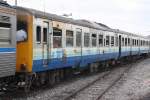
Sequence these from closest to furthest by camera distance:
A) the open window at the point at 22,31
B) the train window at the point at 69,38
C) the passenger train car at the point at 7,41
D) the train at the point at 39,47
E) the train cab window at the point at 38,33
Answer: the passenger train car at the point at 7,41 → the train at the point at 39,47 → the open window at the point at 22,31 → the train cab window at the point at 38,33 → the train window at the point at 69,38

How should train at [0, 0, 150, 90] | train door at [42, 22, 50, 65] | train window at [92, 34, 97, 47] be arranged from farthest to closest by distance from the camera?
train window at [92, 34, 97, 47]
train door at [42, 22, 50, 65]
train at [0, 0, 150, 90]

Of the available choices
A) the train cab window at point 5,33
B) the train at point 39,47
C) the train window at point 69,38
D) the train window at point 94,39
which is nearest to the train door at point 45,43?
the train at point 39,47

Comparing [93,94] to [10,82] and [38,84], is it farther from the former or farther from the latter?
[10,82]

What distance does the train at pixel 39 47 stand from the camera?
1241cm

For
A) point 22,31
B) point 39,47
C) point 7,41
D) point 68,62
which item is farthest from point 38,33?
point 68,62

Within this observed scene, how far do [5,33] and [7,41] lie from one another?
0.82 ft

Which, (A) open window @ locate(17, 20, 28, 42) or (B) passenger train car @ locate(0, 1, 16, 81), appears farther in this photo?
(A) open window @ locate(17, 20, 28, 42)

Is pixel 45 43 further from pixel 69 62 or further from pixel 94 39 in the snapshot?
pixel 94 39

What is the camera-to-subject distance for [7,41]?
12.4 meters

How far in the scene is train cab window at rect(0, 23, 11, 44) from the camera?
475 inches

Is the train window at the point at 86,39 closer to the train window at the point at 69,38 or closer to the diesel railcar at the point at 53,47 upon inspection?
the diesel railcar at the point at 53,47

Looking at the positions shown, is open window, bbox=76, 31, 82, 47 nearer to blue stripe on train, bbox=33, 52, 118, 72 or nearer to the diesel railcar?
the diesel railcar

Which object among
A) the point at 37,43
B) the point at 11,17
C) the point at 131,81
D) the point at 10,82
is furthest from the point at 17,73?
the point at 131,81

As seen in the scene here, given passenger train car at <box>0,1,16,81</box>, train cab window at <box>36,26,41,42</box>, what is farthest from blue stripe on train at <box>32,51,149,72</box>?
passenger train car at <box>0,1,16,81</box>
